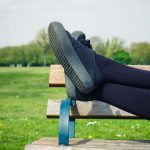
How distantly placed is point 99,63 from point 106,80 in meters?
0.13

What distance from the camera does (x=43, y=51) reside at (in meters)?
72.3

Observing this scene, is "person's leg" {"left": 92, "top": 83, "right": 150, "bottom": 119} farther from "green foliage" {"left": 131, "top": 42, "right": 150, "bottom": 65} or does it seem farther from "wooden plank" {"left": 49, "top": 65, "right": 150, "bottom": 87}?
"green foliage" {"left": 131, "top": 42, "right": 150, "bottom": 65}

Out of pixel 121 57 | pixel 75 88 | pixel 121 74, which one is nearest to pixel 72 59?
pixel 75 88

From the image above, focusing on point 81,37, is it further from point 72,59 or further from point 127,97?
point 127,97

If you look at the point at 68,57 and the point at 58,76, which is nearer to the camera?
the point at 68,57

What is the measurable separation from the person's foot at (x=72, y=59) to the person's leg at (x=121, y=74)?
108 millimetres

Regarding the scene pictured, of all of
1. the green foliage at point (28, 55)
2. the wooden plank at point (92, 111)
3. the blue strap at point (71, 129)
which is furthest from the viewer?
the green foliage at point (28, 55)

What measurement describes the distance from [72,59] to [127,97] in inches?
17.7

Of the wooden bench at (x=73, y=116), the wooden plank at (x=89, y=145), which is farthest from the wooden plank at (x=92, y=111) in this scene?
the wooden plank at (x=89, y=145)

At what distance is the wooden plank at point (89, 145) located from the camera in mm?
2953

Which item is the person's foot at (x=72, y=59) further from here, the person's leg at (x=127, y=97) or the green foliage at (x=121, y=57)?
the green foliage at (x=121, y=57)

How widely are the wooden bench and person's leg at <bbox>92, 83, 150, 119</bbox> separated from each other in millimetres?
226

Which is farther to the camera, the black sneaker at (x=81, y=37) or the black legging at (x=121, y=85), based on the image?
the black sneaker at (x=81, y=37)

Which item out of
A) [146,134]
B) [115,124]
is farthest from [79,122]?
[146,134]
